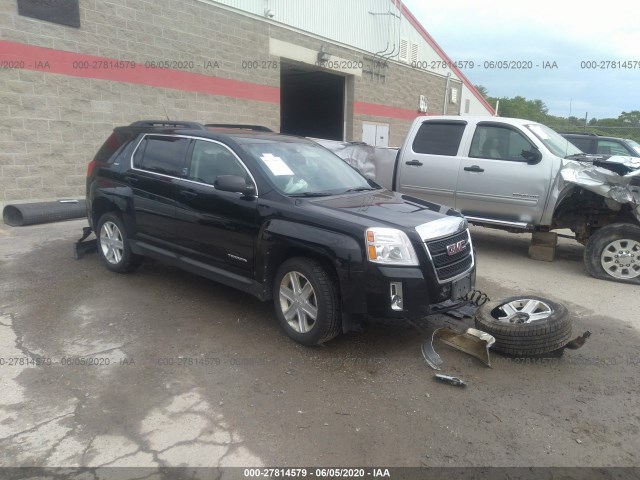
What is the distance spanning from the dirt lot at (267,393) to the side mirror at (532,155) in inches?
89.3

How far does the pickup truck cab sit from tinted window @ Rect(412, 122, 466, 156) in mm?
15

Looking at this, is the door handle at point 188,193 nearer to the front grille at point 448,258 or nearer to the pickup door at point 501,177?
the front grille at point 448,258

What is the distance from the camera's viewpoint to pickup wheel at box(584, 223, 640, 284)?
6.07m

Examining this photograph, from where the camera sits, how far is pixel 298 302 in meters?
4.04

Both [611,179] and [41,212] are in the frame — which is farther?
[41,212]

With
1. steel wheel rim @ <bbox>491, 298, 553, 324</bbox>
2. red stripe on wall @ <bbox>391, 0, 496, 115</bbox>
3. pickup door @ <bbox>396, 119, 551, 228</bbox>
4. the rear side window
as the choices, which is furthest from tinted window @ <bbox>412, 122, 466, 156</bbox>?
red stripe on wall @ <bbox>391, 0, 496, 115</bbox>

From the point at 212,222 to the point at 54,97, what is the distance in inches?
254

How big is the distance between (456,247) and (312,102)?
18.0 m

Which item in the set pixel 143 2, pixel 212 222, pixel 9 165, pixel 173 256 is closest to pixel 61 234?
pixel 9 165

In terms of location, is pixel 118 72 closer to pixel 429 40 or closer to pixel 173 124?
pixel 173 124

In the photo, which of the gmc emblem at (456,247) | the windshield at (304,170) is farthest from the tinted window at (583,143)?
the gmc emblem at (456,247)

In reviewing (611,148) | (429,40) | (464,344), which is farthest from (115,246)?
(429,40)

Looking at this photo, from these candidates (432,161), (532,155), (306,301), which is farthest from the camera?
(432,161)

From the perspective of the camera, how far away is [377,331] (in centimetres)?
448
